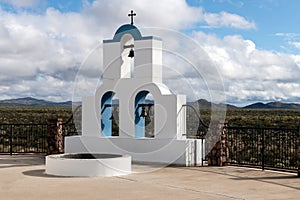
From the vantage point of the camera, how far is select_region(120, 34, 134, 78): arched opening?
15094mm

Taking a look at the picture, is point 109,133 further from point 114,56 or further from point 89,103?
point 114,56

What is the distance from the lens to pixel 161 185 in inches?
405

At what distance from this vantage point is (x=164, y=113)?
46.7 feet

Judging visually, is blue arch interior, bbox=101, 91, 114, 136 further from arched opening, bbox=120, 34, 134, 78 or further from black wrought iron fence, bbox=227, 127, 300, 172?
black wrought iron fence, bbox=227, 127, 300, 172

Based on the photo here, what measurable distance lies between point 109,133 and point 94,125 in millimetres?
531

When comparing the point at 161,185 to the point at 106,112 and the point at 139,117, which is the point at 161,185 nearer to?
the point at 139,117

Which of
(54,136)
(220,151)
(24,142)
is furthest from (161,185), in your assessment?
(24,142)

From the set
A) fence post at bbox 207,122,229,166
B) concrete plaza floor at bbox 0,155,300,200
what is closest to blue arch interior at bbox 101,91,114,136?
concrete plaza floor at bbox 0,155,300,200

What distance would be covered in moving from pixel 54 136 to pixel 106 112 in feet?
6.60

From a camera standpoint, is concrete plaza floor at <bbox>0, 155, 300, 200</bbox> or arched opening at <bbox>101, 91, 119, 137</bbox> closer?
concrete plaza floor at <bbox>0, 155, 300, 200</bbox>

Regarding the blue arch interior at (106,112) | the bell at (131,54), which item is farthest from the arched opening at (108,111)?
the bell at (131,54)

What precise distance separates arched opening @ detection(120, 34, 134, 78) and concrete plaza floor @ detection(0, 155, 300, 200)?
3.54 meters

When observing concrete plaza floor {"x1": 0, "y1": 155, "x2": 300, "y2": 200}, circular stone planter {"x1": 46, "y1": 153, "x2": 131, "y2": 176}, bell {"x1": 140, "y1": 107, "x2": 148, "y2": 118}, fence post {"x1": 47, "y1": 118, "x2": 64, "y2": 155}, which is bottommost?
concrete plaza floor {"x1": 0, "y1": 155, "x2": 300, "y2": 200}

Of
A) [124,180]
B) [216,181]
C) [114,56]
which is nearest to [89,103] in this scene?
[114,56]
